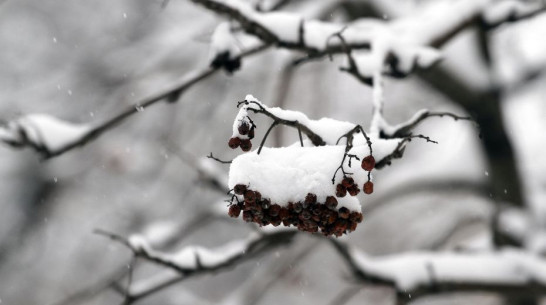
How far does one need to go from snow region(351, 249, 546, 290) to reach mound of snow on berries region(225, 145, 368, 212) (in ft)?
6.50

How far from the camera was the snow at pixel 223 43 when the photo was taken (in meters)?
2.94

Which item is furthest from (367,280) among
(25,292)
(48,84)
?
(25,292)

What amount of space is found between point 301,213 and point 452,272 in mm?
2534

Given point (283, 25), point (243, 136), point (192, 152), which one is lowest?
point (192, 152)

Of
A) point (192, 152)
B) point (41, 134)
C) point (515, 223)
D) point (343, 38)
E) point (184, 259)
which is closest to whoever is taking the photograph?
point (343, 38)

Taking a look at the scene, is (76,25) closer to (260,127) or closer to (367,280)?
(260,127)

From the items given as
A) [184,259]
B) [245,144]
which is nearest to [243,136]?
[245,144]

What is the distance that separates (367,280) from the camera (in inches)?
→ 144

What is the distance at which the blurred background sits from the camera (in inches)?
237

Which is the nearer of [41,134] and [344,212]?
[344,212]

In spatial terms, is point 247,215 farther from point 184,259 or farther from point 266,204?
point 184,259

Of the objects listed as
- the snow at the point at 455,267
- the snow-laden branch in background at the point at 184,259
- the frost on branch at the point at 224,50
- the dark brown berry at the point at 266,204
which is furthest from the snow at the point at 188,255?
the dark brown berry at the point at 266,204

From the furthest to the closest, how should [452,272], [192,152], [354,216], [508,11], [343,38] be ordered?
[192,152] < [452,272] < [508,11] < [343,38] < [354,216]

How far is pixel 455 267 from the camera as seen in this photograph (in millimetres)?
3992
